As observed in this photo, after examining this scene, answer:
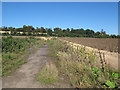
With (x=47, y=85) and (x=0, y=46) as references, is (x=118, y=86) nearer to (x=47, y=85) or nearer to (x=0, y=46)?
(x=47, y=85)

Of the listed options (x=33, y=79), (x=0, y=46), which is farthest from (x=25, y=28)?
(x=33, y=79)

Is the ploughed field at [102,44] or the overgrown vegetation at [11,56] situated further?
the ploughed field at [102,44]

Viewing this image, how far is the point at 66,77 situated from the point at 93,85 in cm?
136

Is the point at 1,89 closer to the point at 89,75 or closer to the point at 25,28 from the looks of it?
the point at 89,75

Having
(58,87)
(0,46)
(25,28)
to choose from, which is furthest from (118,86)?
(25,28)

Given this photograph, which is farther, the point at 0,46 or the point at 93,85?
the point at 0,46

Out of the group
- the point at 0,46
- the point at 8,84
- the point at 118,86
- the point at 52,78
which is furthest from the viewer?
the point at 0,46

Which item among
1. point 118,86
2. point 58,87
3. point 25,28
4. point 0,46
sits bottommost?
point 58,87

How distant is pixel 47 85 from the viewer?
379 cm

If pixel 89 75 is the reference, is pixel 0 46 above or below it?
above

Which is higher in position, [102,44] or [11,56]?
[102,44]

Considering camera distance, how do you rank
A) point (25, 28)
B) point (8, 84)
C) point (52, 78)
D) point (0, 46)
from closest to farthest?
point (8, 84) < point (52, 78) < point (0, 46) < point (25, 28)

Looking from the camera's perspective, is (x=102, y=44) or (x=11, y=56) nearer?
(x=11, y=56)

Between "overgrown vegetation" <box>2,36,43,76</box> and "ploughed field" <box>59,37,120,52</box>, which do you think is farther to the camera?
"ploughed field" <box>59,37,120,52</box>
